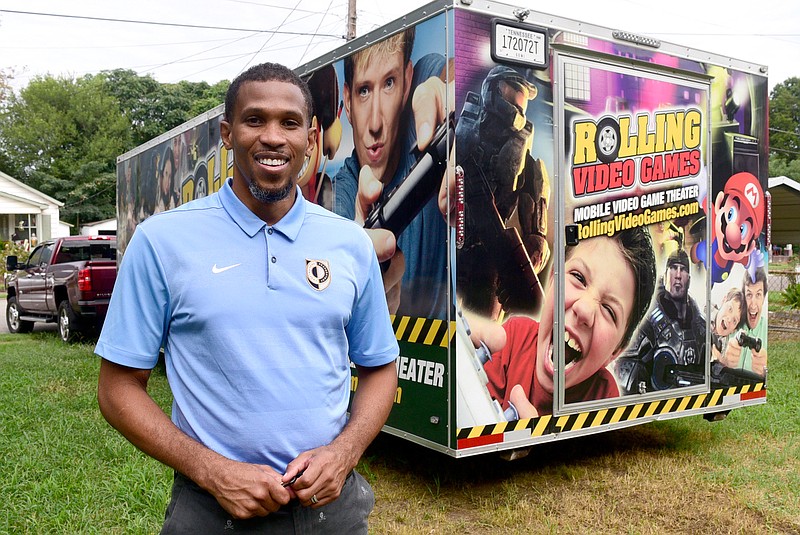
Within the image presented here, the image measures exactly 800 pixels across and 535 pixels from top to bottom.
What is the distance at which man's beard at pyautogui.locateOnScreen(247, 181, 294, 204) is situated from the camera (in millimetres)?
1882

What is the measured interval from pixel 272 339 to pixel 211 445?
0.91ft

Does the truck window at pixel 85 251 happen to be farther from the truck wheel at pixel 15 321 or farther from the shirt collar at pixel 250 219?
the shirt collar at pixel 250 219

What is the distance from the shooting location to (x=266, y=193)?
6.18 ft

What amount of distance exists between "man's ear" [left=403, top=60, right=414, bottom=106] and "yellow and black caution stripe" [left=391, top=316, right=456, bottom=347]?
1.31 m

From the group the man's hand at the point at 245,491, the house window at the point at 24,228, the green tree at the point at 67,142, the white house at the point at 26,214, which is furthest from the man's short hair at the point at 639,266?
the green tree at the point at 67,142

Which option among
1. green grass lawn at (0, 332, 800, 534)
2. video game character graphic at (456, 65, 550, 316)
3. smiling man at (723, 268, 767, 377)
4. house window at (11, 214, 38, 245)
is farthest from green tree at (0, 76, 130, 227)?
video game character graphic at (456, 65, 550, 316)

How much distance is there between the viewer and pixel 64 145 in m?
48.8

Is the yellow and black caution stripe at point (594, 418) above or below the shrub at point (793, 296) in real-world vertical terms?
above

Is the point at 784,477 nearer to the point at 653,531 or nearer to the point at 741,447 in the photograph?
the point at 741,447

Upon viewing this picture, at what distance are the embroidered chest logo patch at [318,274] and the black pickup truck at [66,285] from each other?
32.7ft

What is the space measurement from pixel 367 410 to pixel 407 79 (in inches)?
118

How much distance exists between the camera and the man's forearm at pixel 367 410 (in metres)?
1.86

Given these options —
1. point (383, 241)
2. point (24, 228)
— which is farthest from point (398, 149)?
point (24, 228)

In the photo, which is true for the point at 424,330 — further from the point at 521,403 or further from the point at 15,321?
the point at 15,321
